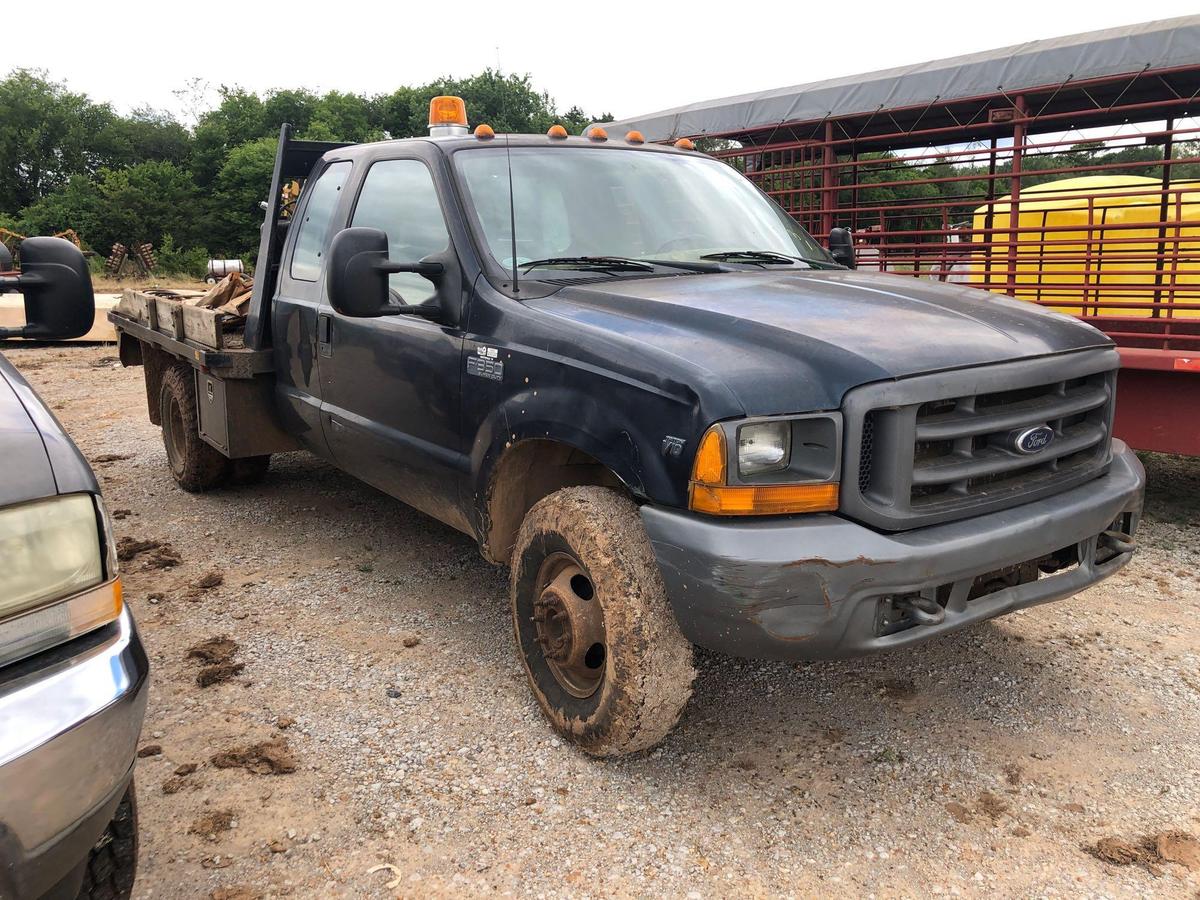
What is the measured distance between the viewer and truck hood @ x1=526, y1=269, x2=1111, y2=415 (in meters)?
2.56

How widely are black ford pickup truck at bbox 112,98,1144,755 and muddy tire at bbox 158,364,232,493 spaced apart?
1.78 metres

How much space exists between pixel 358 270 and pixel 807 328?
1489 mm

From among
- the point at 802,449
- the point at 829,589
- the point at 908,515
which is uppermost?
the point at 802,449

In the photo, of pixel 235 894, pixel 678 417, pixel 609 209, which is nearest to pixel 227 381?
pixel 609 209

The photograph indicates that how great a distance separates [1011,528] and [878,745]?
34.8 inches

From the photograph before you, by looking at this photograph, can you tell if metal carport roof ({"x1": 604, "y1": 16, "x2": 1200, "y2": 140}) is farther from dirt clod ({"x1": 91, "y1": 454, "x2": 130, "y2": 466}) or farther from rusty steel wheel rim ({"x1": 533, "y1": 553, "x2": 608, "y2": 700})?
rusty steel wheel rim ({"x1": 533, "y1": 553, "x2": 608, "y2": 700})

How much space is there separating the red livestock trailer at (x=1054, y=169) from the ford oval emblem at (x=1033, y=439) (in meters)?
2.18

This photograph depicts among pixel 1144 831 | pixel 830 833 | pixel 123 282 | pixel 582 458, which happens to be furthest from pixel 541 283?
pixel 123 282

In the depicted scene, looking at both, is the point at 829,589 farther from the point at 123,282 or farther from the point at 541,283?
the point at 123,282

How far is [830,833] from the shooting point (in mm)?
2680

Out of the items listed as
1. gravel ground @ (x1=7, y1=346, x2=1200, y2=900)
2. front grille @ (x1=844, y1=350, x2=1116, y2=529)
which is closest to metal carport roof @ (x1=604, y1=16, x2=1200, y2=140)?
gravel ground @ (x1=7, y1=346, x2=1200, y2=900)

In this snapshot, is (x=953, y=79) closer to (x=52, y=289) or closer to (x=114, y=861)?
(x=52, y=289)

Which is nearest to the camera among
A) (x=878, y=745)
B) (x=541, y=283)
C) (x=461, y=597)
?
(x=878, y=745)

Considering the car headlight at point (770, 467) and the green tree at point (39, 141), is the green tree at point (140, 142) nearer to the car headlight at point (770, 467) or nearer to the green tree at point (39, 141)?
the green tree at point (39, 141)
